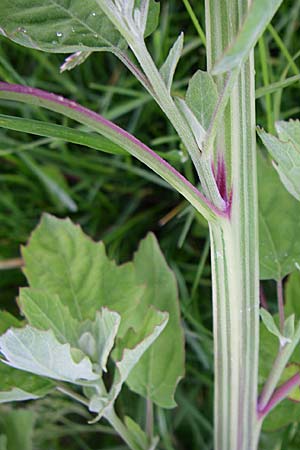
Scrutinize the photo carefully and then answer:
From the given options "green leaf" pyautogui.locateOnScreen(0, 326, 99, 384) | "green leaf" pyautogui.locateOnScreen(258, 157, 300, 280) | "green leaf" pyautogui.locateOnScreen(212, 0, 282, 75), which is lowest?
"green leaf" pyautogui.locateOnScreen(0, 326, 99, 384)

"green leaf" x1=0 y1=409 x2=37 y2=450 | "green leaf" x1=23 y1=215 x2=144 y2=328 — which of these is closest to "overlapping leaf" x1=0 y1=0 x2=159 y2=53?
"green leaf" x1=23 y1=215 x2=144 y2=328

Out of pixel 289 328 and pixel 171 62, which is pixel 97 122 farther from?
pixel 289 328

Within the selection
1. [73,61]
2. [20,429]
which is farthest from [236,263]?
[20,429]

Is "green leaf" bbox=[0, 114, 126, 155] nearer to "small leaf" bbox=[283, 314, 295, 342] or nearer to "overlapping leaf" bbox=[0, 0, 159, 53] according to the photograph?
"overlapping leaf" bbox=[0, 0, 159, 53]

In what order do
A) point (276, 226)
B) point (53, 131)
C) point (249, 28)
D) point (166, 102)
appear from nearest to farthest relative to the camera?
point (249, 28) → point (166, 102) → point (53, 131) → point (276, 226)

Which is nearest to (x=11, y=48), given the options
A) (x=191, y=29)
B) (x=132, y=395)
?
(x=191, y=29)

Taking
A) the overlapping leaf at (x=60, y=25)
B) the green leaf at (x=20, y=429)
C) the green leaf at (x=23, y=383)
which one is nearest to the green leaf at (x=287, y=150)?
the overlapping leaf at (x=60, y=25)

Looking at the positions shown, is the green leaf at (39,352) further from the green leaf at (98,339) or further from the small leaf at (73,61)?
the small leaf at (73,61)

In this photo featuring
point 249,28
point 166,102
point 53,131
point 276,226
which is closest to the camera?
point 249,28
